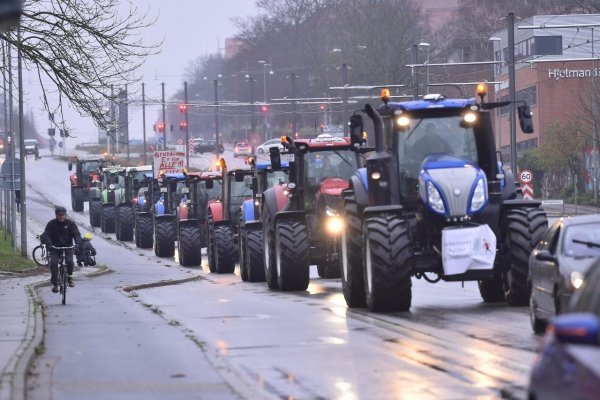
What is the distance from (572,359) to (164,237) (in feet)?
130

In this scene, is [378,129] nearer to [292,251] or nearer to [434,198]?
[434,198]

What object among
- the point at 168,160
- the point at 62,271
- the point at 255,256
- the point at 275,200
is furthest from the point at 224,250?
the point at 168,160

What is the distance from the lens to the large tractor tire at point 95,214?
64500 millimetres

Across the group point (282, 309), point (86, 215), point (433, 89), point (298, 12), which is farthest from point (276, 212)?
point (298, 12)

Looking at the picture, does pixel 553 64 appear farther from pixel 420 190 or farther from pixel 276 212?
pixel 420 190

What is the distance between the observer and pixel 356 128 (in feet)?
72.2

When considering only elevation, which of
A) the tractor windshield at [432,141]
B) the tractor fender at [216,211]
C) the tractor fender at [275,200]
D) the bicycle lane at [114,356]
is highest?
the tractor windshield at [432,141]

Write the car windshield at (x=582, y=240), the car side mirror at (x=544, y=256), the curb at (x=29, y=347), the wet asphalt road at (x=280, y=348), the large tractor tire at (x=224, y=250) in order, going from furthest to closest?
the large tractor tire at (x=224, y=250) → the car windshield at (x=582, y=240) → the car side mirror at (x=544, y=256) → the wet asphalt road at (x=280, y=348) → the curb at (x=29, y=347)

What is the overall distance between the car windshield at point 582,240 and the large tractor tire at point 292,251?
1026 cm

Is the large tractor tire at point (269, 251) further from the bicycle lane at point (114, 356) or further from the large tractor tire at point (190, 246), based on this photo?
the large tractor tire at point (190, 246)

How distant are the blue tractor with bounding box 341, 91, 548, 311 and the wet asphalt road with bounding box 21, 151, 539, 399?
594 mm

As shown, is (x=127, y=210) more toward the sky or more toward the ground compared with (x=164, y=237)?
A: more toward the sky

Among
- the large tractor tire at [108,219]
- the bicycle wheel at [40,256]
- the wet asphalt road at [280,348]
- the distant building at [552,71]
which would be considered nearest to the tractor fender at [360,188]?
the wet asphalt road at [280,348]

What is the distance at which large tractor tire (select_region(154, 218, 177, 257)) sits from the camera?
152ft
